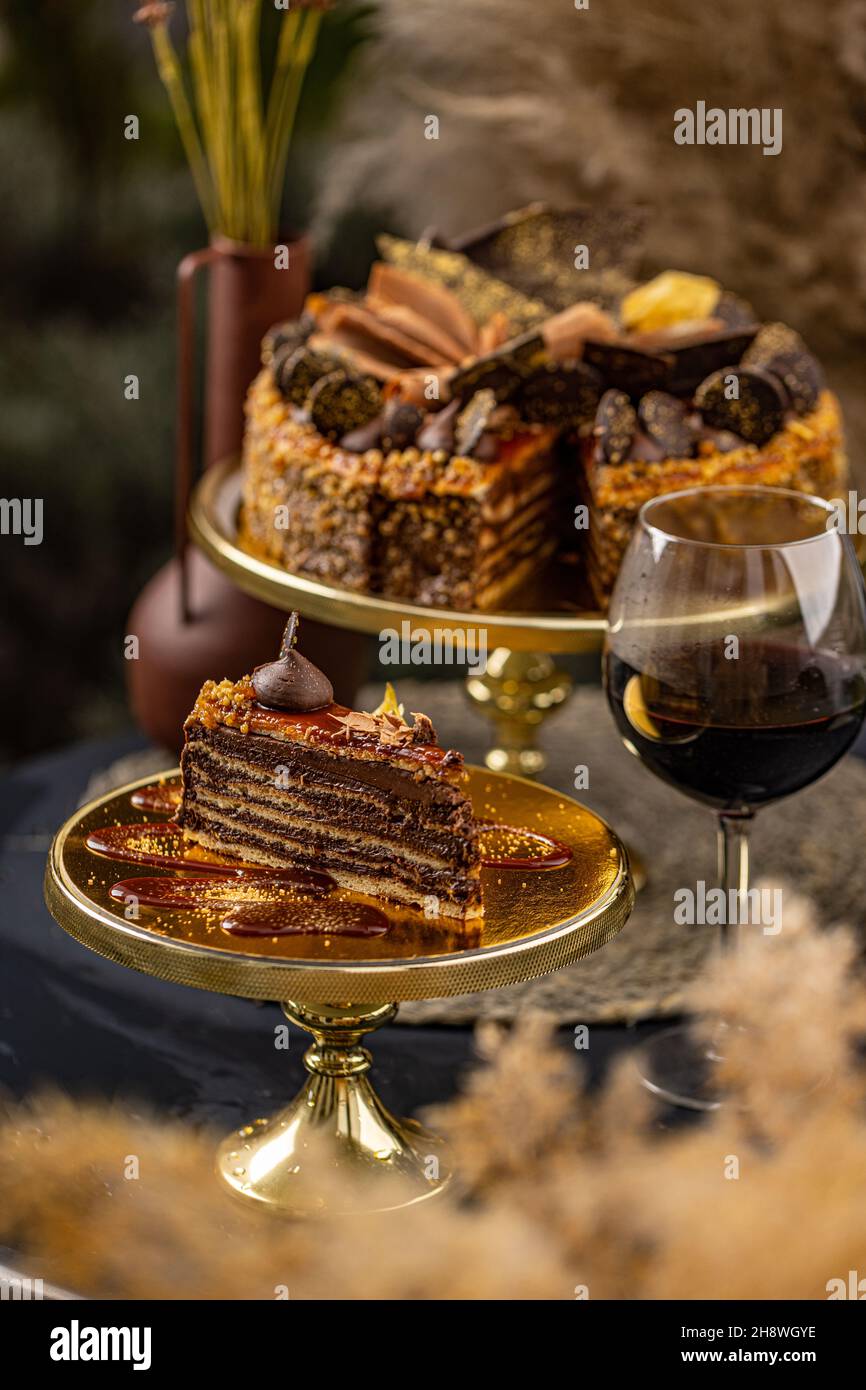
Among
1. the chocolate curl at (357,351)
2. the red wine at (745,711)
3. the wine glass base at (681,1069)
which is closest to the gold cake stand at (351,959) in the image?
the red wine at (745,711)

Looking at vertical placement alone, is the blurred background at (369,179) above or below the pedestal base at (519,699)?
above

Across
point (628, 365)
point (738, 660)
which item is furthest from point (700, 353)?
point (738, 660)

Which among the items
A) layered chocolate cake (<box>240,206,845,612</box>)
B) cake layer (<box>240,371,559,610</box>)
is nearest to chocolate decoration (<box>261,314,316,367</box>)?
layered chocolate cake (<box>240,206,845,612</box>)

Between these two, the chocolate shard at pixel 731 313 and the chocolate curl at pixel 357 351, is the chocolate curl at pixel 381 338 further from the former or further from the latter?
the chocolate shard at pixel 731 313

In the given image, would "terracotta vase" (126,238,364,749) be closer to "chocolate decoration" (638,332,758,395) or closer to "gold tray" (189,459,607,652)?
"gold tray" (189,459,607,652)

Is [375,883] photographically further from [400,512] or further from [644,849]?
[644,849]
